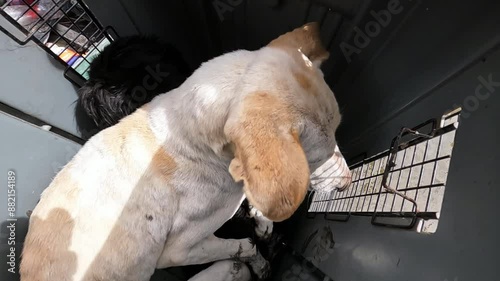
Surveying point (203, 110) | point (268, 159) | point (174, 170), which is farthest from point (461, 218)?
point (174, 170)

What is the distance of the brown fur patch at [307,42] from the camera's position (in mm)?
1568

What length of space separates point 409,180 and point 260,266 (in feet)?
3.11

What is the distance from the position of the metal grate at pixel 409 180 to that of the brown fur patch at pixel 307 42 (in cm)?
41

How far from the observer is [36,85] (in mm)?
1994

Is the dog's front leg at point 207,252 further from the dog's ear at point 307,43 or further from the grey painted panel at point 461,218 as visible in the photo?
the dog's ear at point 307,43

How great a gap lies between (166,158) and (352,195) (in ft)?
2.35

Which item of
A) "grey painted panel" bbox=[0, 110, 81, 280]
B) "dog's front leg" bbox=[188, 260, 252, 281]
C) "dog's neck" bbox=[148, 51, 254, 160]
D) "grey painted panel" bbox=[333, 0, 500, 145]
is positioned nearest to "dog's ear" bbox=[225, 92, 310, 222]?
"dog's neck" bbox=[148, 51, 254, 160]

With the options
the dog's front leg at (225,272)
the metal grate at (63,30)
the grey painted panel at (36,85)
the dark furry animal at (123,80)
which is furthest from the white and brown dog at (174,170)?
the metal grate at (63,30)

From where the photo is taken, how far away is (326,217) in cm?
190

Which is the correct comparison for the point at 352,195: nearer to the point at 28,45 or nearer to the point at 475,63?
the point at 475,63

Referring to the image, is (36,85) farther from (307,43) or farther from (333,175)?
(333,175)

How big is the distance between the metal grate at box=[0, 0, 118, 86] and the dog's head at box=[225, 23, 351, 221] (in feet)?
3.45

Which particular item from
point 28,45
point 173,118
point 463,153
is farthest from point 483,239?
point 28,45

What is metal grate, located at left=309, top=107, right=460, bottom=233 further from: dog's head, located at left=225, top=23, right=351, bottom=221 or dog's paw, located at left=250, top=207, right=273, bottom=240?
dog's paw, located at left=250, top=207, right=273, bottom=240
